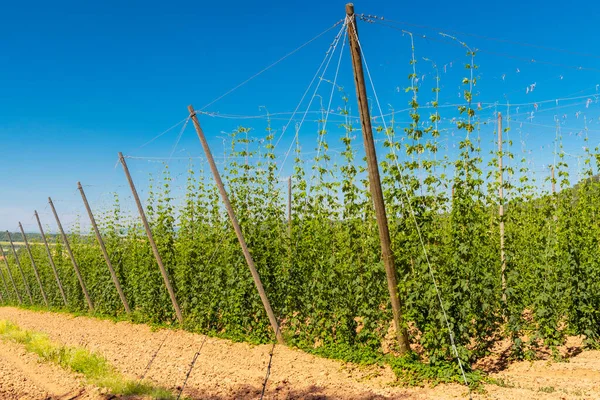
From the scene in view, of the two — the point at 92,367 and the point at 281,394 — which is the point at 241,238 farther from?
the point at 92,367

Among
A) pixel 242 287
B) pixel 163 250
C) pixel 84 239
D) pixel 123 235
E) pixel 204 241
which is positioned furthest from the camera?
pixel 84 239

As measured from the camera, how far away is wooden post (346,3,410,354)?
589cm

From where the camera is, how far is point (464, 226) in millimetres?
6246

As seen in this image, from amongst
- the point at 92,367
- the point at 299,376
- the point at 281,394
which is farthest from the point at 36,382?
the point at 299,376

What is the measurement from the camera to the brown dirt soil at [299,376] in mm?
5602

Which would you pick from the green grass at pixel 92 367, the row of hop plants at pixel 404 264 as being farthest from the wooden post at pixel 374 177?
the green grass at pixel 92 367

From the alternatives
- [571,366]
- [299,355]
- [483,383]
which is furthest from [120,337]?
[571,366]

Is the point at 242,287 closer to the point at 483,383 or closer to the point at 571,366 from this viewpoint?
the point at 483,383

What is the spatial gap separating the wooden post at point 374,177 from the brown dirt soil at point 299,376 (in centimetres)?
103

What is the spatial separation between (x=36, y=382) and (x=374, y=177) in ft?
25.7

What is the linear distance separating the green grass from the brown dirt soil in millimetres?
381

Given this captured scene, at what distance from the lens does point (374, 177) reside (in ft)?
20.4

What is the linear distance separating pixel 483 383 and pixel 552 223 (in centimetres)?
425

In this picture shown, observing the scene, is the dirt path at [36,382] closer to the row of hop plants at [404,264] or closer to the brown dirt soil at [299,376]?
the brown dirt soil at [299,376]
